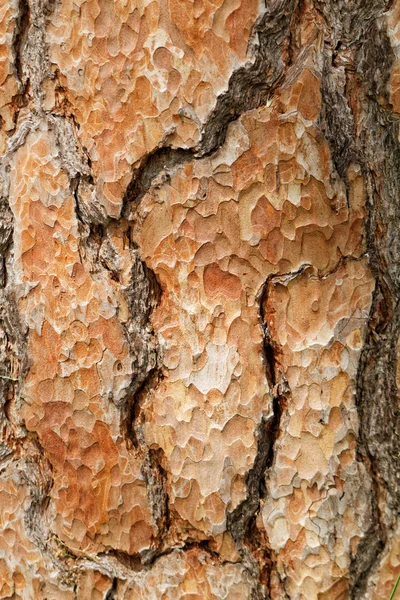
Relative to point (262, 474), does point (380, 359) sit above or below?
above

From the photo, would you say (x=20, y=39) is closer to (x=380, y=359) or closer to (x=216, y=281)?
(x=216, y=281)

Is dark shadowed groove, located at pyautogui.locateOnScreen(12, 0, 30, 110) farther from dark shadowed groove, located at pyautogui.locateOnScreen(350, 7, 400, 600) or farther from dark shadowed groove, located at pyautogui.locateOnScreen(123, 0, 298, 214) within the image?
dark shadowed groove, located at pyautogui.locateOnScreen(350, 7, 400, 600)

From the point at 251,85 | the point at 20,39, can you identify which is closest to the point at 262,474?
the point at 251,85

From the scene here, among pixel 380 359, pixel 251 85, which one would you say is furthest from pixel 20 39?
pixel 380 359

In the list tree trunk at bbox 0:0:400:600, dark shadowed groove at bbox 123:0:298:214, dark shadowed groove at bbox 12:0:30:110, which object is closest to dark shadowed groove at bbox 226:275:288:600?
tree trunk at bbox 0:0:400:600

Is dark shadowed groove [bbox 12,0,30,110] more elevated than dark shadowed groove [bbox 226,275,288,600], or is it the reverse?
dark shadowed groove [bbox 12,0,30,110]

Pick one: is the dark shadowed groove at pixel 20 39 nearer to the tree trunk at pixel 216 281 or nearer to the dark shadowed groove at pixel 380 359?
the tree trunk at pixel 216 281

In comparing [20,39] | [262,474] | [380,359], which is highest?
[20,39]

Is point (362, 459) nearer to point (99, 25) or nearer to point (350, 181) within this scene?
point (350, 181)
